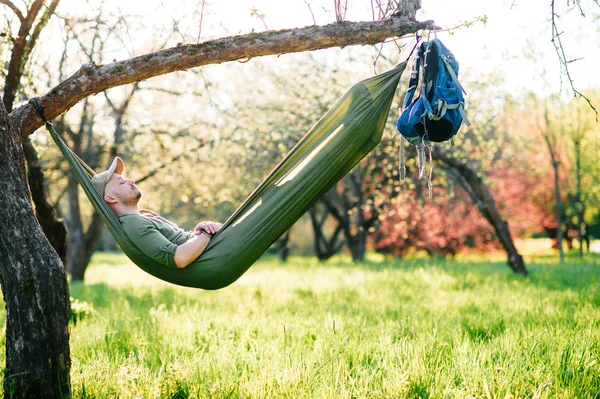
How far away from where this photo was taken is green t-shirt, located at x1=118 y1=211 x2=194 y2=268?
242 centimetres

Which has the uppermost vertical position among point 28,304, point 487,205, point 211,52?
point 211,52

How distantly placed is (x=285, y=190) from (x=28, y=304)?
1.16 m

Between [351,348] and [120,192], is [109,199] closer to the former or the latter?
[120,192]

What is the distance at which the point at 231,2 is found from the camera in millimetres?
3539

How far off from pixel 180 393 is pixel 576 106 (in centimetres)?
1090

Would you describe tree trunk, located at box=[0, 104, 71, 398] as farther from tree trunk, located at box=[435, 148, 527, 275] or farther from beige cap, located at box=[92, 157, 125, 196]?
tree trunk, located at box=[435, 148, 527, 275]

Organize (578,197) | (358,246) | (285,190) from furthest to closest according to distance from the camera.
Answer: (578,197) < (358,246) < (285,190)

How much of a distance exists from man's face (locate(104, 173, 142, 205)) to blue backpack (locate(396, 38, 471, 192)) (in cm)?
135

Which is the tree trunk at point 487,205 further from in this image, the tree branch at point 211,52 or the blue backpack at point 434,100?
the tree branch at point 211,52

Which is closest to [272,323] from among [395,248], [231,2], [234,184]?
[231,2]

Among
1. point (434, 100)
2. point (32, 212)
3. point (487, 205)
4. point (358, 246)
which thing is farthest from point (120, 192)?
point (358, 246)

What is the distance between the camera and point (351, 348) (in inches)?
115

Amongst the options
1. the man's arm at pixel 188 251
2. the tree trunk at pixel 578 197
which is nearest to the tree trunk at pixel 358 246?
the tree trunk at pixel 578 197

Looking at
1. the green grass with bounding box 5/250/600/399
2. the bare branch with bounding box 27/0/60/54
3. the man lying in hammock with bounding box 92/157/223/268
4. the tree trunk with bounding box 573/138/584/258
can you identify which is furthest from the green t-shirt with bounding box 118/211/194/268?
the tree trunk with bounding box 573/138/584/258
